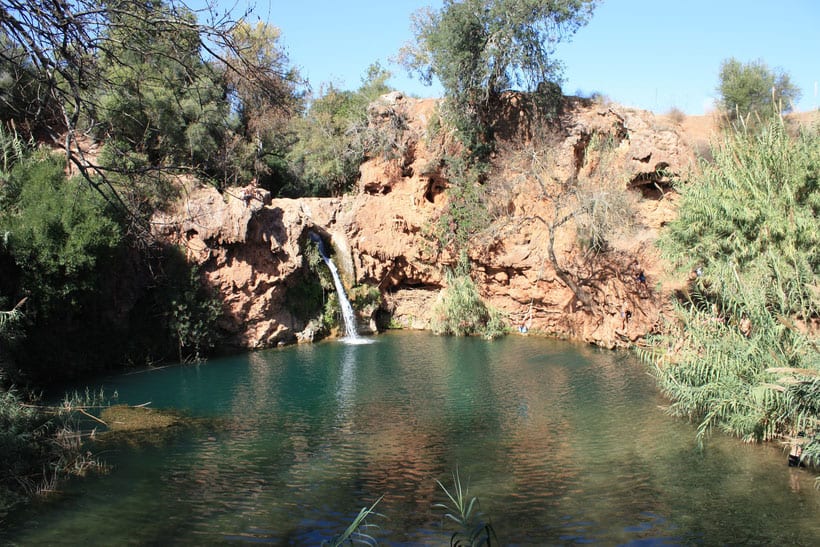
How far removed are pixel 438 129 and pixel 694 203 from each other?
1417cm

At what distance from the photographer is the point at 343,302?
83.1 ft

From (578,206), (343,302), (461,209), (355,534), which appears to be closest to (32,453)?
(355,534)

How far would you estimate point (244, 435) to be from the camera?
43.3 feet

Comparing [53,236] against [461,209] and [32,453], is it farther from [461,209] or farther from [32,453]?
[461,209]

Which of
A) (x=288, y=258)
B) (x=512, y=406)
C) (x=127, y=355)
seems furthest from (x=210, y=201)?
(x=512, y=406)

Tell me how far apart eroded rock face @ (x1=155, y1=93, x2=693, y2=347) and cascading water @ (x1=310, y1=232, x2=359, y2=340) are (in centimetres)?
69

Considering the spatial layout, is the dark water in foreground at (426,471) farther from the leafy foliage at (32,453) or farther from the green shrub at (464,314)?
the green shrub at (464,314)

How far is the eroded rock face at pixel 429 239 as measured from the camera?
71.8 feet

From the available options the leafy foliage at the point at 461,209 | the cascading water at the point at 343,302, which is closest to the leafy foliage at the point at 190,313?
the cascading water at the point at 343,302

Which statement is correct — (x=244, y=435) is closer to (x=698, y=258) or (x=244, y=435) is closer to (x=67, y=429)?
(x=67, y=429)

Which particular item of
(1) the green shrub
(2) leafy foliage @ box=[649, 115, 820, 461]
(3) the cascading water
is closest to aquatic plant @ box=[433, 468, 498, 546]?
(2) leafy foliage @ box=[649, 115, 820, 461]

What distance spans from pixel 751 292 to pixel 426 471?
6723 mm

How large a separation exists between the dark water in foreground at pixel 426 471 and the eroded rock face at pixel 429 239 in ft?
16.0

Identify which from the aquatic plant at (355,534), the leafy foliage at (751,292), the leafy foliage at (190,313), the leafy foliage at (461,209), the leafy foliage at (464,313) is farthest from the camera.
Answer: the leafy foliage at (461,209)
